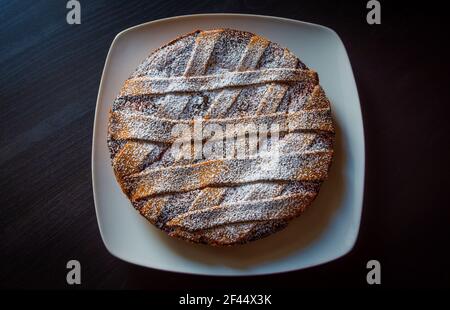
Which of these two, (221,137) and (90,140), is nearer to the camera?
(221,137)

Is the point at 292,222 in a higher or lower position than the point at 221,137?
lower

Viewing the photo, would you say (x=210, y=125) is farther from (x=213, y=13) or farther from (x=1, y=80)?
(x=1, y=80)

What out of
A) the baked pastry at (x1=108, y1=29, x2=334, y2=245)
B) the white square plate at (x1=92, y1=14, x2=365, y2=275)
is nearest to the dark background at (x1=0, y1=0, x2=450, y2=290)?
the white square plate at (x1=92, y1=14, x2=365, y2=275)

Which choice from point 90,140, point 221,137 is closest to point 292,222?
point 221,137

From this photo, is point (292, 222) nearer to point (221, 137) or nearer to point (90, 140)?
point (221, 137)

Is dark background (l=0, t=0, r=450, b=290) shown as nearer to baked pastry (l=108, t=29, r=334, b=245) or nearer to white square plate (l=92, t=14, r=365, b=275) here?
white square plate (l=92, t=14, r=365, b=275)
